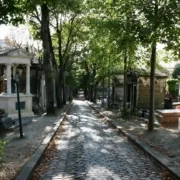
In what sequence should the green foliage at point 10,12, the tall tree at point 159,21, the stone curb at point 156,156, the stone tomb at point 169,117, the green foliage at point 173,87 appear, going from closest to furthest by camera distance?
the green foliage at point 10,12 → the stone curb at point 156,156 → the tall tree at point 159,21 → the stone tomb at point 169,117 → the green foliage at point 173,87

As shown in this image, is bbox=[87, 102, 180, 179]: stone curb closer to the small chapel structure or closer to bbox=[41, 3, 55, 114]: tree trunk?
the small chapel structure

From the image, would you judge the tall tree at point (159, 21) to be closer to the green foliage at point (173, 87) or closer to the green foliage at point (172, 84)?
the green foliage at point (173, 87)

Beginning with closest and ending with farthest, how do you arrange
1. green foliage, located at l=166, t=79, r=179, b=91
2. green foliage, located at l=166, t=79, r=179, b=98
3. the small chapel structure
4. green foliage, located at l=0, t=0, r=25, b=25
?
green foliage, located at l=0, t=0, r=25, b=25 < the small chapel structure < green foliage, located at l=166, t=79, r=179, b=98 < green foliage, located at l=166, t=79, r=179, b=91

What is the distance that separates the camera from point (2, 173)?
823cm

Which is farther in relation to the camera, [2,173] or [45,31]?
[45,31]

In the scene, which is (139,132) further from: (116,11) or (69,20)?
(69,20)

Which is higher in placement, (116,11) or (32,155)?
(116,11)

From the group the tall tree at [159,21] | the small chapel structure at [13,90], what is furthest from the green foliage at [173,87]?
the tall tree at [159,21]

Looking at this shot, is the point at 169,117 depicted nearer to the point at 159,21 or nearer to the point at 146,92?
the point at 159,21

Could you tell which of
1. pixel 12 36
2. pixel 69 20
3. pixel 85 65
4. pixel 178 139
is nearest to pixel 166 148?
pixel 178 139

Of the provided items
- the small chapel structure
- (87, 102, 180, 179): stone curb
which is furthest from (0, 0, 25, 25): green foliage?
the small chapel structure

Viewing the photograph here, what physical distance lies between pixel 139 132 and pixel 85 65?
167 ft

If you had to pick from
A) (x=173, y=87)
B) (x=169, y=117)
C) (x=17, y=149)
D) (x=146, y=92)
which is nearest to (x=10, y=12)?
(x=17, y=149)

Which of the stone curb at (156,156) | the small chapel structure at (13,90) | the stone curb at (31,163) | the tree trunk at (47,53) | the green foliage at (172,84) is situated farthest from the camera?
the green foliage at (172,84)
